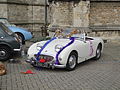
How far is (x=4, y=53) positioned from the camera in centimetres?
833

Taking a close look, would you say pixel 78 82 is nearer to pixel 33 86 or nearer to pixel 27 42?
pixel 33 86

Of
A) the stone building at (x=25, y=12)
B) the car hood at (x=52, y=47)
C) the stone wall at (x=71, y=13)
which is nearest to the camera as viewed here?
the car hood at (x=52, y=47)

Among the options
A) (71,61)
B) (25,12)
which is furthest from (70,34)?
(25,12)

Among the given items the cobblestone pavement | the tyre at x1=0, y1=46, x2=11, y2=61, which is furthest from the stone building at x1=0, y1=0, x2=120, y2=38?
the cobblestone pavement

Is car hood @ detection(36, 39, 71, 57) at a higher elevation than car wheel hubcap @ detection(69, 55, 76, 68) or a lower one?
higher

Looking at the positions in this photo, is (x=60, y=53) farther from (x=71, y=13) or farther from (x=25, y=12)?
(x=25, y=12)

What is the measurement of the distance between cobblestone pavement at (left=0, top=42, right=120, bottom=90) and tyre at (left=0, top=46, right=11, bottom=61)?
1.33 ft

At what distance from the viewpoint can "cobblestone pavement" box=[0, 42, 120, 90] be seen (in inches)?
209

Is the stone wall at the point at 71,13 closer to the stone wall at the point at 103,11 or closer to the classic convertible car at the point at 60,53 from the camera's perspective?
the stone wall at the point at 103,11

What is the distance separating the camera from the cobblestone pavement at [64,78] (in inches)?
209

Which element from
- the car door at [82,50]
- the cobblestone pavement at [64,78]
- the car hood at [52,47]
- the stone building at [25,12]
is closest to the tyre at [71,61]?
the cobblestone pavement at [64,78]

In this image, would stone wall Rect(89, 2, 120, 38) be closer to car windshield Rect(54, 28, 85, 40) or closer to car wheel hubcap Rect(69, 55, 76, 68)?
car windshield Rect(54, 28, 85, 40)

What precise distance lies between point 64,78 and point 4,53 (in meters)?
3.30

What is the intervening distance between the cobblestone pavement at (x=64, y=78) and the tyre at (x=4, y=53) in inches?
15.9
